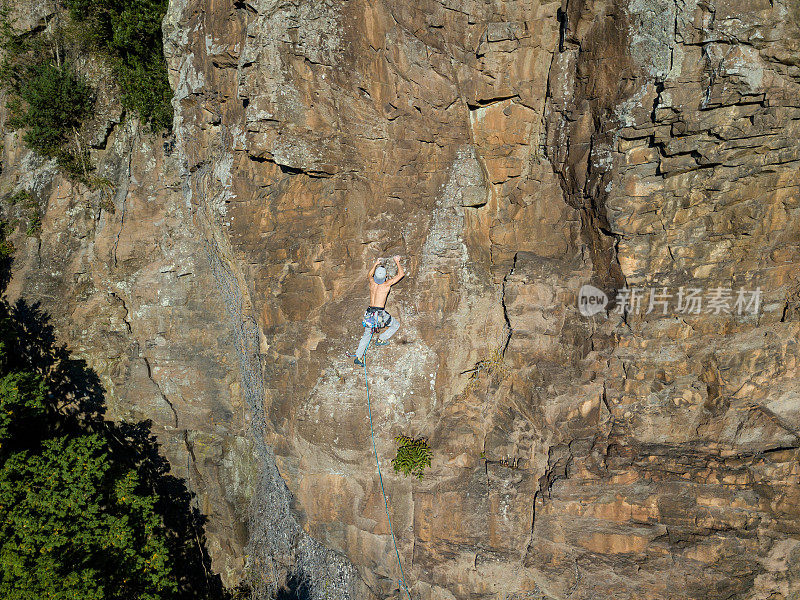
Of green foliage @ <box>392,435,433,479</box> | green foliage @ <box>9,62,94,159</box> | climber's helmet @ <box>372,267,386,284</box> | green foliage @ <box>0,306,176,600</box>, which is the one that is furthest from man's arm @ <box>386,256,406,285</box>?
green foliage @ <box>9,62,94,159</box>

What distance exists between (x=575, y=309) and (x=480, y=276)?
5.31ft

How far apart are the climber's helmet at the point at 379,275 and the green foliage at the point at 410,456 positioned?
274 centimetres

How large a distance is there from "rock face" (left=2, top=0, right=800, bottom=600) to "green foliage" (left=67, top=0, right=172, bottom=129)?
1.52 m

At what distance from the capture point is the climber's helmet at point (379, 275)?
23.7ft

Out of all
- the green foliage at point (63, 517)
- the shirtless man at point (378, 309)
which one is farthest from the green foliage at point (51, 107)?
the shirtless man at point (378, 309)

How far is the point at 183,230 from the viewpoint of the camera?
10391 mm

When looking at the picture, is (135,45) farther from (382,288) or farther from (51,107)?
(382,288)

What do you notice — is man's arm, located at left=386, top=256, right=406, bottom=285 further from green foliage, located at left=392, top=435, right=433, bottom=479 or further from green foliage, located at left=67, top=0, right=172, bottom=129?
green foliage, located at left=67, top=0, right=172, bottom=129

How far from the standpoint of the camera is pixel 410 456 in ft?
25.9

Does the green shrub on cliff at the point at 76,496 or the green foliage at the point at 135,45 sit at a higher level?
the green foliage at the point at 135,45

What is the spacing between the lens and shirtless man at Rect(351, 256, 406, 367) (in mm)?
7293

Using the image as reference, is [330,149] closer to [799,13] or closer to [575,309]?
[575,309]

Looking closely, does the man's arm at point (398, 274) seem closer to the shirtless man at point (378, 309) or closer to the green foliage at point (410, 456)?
the shirtless man at point (378, 309)

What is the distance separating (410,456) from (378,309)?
2609mm
